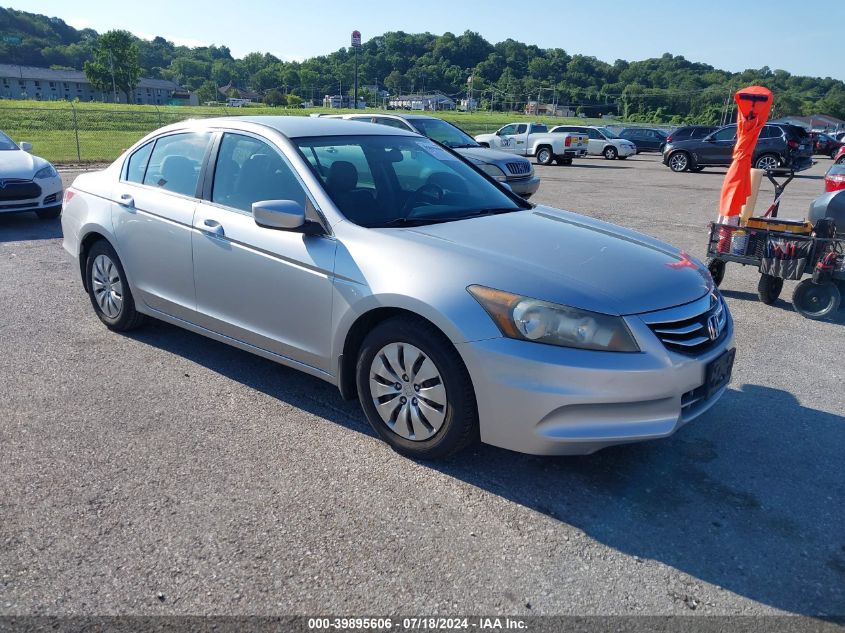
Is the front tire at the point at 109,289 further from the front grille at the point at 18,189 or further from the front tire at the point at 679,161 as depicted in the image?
the front tire at the point at 679,161

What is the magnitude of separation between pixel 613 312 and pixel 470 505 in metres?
1.08

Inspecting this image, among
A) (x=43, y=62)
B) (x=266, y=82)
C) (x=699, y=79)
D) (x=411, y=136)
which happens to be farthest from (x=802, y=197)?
(x=43, y=62)

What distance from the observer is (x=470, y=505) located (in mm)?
3168

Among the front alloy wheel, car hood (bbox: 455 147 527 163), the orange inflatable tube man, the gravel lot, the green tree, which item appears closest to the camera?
the gravel lot

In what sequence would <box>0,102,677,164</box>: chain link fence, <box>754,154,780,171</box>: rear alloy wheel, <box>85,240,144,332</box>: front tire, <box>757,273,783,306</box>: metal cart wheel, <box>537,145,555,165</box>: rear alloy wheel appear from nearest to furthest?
<box>85,240,144,332</box>: front tire
<box>757,273,783,306</box>: metal cart wheel
<box>0,102,677,164</box>: chain link fence
<box>754,154,780,171</box>: rear alloy wheel
<box>537,145,555,165</box>: rear alloy wheel

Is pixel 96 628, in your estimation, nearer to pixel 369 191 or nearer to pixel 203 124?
pixel 369 191

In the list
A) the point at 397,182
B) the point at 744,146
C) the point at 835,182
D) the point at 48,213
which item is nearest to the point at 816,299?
the point at 744,146

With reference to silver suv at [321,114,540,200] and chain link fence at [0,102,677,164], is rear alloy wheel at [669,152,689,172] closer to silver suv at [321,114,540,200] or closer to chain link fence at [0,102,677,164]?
chain link fence at [0,102,677,164]

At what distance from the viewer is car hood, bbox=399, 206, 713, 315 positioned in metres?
3.16

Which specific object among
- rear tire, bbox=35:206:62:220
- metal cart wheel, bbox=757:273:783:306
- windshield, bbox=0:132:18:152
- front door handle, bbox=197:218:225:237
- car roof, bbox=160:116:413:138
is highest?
car roof, bbox=160:116:413:138

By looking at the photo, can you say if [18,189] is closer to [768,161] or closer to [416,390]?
[416,390]

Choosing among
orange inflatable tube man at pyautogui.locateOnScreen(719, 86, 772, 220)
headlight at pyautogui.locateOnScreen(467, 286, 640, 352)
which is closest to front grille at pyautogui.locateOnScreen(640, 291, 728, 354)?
headlight at pyautogui.locateOnScreen(467, 286, 640, 352)

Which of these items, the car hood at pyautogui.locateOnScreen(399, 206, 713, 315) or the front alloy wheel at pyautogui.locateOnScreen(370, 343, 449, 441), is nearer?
the car hood at pyautogui.locateOnScreen(399, 206, 713, 315)

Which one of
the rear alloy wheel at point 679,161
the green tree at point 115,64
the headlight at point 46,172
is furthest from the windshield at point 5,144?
the green tree at point 115,64
